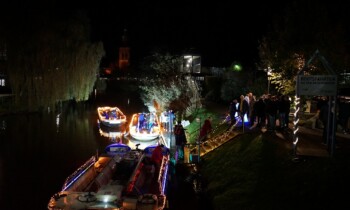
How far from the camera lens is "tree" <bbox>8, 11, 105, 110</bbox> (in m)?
41.9

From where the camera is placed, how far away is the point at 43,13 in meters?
42.2

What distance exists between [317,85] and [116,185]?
8.12 meters

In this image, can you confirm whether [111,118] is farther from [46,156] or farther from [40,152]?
[46,156]

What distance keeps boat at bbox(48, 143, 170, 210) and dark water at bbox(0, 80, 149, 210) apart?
1844mm

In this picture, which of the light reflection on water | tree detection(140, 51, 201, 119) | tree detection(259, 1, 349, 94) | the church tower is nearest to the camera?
the light reflection on water

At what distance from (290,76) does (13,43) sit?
29.5m

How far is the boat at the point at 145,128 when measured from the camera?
103 ft

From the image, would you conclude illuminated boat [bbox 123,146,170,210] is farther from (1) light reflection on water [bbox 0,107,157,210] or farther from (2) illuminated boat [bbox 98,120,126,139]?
(2) illuminated boat [bbox 98,120,126,139]

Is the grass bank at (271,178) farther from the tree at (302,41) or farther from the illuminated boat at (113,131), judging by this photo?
the illuminated boat at (113,131)

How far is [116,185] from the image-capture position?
14.5m

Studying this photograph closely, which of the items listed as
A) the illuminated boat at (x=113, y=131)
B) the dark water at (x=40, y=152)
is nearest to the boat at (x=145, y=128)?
the dark water at (x=40, y=152)

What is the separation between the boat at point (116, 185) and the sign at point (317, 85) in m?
6.34

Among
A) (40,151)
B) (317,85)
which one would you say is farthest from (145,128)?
(317,85)

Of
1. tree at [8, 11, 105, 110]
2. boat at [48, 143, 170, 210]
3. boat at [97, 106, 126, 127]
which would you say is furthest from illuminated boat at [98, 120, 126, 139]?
boat at [48, 143, 170, 210]
